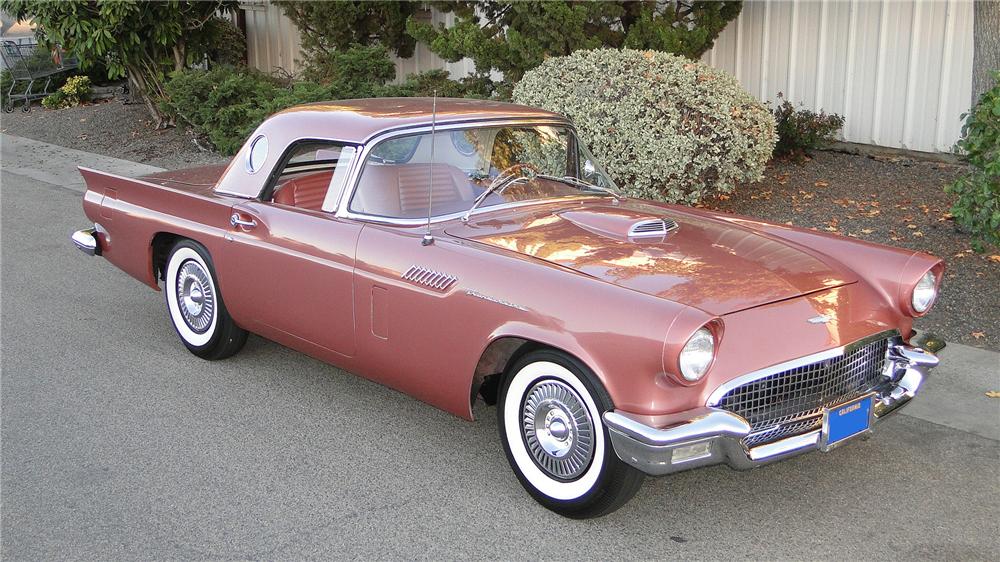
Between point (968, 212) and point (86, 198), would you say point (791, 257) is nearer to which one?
point (968, 212)

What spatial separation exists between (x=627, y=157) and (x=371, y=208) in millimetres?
3644

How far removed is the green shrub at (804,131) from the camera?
9883 mm

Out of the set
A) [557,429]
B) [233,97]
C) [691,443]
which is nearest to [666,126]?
[557,429]

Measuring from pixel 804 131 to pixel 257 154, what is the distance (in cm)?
647

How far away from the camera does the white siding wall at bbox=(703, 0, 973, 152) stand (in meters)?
9.24

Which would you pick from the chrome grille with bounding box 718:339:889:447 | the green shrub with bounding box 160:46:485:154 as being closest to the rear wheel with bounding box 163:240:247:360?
the chrome grille with bounding box 718:339:889:447

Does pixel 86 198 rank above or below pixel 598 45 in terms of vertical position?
below

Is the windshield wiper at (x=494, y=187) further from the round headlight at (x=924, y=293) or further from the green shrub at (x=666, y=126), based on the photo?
the green shrub at (x=666, y=126)

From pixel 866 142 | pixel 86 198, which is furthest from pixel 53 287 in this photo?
pixel 866 142

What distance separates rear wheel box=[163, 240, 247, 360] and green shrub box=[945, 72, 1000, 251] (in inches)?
183

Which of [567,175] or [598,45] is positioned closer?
[567,175]

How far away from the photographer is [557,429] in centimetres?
374

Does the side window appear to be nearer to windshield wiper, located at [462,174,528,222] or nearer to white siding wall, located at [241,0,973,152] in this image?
windshield wiper, located at [462,174,528,222]

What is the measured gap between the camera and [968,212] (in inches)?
251
